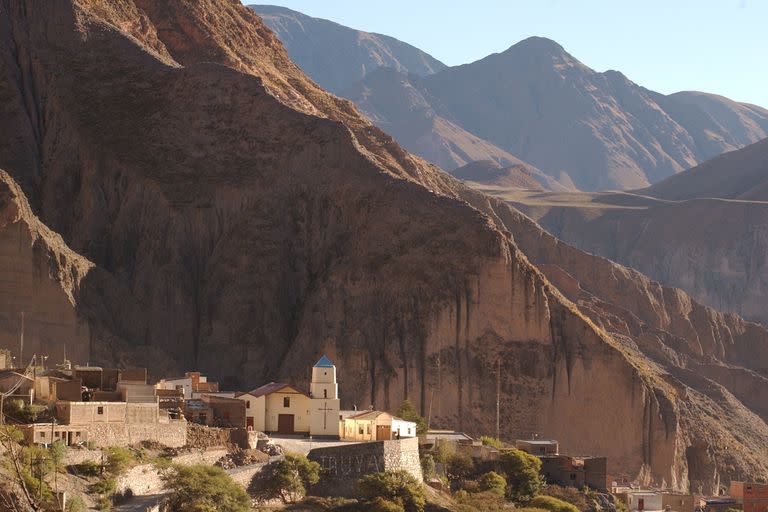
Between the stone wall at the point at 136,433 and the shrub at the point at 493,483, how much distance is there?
12899mm

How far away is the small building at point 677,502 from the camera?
87019 millimetres

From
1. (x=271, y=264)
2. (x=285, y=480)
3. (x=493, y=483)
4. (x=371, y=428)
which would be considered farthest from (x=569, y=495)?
(x=271, y=264)

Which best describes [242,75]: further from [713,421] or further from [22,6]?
[713,421]

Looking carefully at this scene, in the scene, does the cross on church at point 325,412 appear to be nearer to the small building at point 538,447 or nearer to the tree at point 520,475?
the tree at point 520,475

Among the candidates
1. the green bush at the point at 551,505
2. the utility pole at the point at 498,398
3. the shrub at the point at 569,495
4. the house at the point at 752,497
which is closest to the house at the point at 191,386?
the green bush at the point at 551,505

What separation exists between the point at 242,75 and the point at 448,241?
58.4ft

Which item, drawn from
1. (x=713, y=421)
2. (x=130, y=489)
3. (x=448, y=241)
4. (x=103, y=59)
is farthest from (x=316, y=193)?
(x=130, y=489)

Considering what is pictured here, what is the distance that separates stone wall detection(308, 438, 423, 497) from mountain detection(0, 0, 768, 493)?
28.0m

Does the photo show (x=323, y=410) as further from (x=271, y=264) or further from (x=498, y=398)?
(x=271, y=264)

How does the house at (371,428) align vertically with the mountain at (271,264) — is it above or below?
below

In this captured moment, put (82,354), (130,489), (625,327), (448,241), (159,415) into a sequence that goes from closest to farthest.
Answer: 1. (130,489)
2. (159,415)
3. (82,354)
4. (448,241)
5. (625,327)

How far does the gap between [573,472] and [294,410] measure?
14.2m

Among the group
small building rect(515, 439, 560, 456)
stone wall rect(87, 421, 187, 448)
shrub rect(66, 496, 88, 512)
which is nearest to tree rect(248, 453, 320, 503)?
stone wall rect(87, 421, 187, 448)

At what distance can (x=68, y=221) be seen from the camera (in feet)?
354
